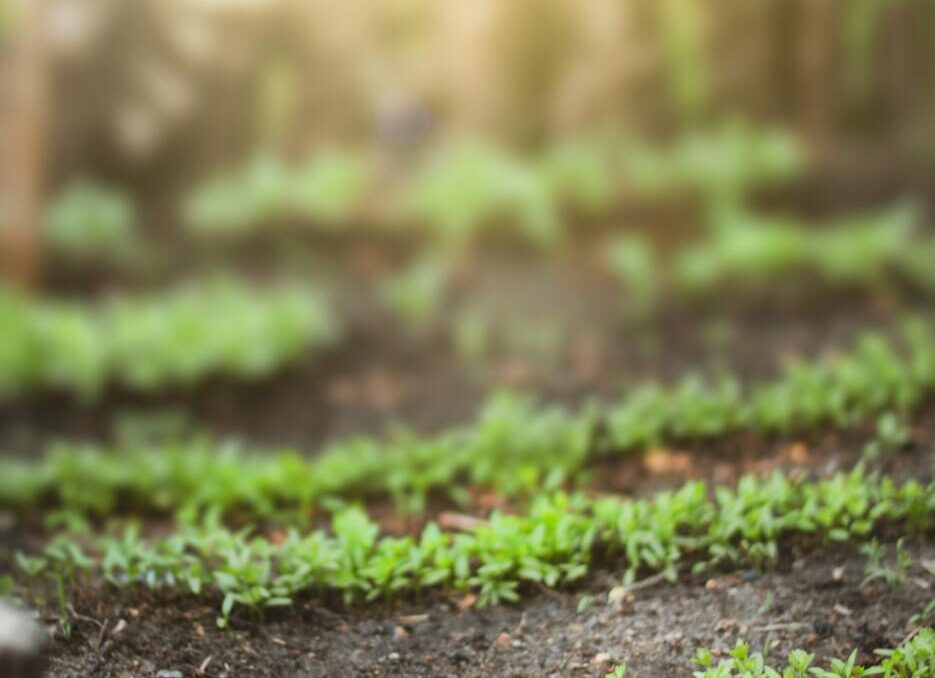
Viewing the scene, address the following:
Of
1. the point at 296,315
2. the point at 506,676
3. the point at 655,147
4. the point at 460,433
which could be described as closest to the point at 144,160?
the point at 296,315

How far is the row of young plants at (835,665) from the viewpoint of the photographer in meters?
2.50

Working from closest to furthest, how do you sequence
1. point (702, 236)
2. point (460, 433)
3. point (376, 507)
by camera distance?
point (376, 507)
point (460, 433)
point (702, 236)

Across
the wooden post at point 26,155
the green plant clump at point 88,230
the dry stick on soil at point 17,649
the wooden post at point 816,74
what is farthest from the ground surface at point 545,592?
the wooden post at point 816,74

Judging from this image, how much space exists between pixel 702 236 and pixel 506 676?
16.6ft

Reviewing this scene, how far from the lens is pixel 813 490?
10.4ft

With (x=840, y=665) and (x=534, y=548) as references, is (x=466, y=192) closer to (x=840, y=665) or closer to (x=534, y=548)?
(x=534, y=548)

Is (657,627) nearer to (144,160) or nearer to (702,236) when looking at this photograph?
(702,236)

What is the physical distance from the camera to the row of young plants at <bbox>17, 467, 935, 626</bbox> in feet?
10.0

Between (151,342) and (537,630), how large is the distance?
3818 mm

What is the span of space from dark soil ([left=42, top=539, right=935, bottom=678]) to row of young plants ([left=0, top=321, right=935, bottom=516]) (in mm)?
803

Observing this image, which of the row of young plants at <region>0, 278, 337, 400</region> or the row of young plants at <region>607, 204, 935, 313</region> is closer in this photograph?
the row of young plants at <region>0, 278, 337, 400</region>

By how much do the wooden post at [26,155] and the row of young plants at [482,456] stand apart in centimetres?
281

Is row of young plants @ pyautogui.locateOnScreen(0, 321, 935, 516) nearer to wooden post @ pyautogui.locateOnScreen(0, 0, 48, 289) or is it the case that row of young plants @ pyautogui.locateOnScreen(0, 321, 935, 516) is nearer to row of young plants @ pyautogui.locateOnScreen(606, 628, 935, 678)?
row of young plants @ pyautogui.locateOnScreen(606, 628, 935, 678)

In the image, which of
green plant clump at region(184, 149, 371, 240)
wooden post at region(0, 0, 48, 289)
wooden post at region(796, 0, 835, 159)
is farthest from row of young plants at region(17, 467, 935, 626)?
wooden post at region(796, 0, 835, 159)
